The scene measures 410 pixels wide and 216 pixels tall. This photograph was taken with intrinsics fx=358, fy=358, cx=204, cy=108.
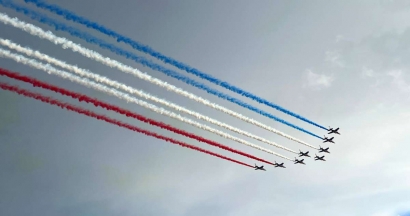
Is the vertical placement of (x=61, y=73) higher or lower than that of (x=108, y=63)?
lower

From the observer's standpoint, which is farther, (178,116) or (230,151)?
(230,151)

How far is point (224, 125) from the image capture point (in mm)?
38281

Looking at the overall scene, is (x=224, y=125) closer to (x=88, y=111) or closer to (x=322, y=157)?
(x=88, y=111)

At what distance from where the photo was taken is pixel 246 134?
1624 inches

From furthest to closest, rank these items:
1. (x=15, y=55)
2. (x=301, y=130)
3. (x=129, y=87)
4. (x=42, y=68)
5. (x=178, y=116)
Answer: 1. (x=301, y=130)
2. (x=178, y=116)
3. (x=129, y=87)
4. (x=42, y=68)
5. (x=15, y=55)

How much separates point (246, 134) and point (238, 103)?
4.65 m

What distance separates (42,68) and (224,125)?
20.1 m

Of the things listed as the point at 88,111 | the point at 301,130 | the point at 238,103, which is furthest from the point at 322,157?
the point at 88,111

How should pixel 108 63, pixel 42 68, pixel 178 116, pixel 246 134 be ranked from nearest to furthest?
pixel 42 68 → pixel 108 63 → pixel 178 116 → pixel 246 134

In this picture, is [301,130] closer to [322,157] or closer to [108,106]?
[322,157]

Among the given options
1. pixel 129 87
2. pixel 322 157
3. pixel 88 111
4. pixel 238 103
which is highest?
pixel 322 157

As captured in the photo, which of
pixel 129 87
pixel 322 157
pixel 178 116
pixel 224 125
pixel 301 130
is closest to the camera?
pixel 129 87

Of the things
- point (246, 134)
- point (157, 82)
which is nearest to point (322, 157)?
point (246, 134)

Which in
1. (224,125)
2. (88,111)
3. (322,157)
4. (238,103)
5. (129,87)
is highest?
(322,157)
